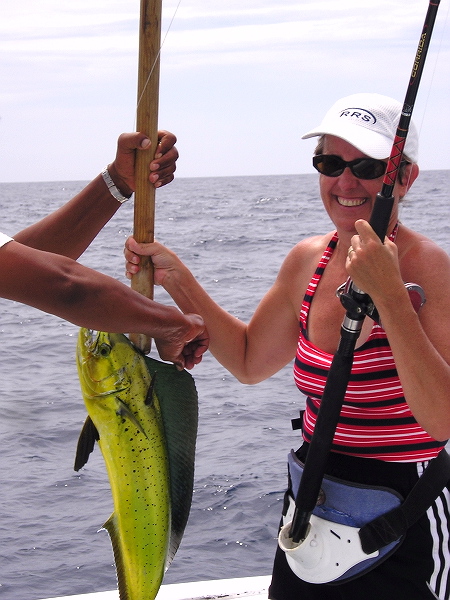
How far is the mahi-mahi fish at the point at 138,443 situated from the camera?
2152mm

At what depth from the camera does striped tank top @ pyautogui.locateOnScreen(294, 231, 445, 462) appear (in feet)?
7.43

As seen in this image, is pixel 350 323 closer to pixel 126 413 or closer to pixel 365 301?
pixel 365 301

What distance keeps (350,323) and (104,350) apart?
0.65 m

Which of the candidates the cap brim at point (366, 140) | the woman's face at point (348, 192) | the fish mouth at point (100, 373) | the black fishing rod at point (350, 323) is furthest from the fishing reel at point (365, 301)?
the fish mouth at point (100, 373)

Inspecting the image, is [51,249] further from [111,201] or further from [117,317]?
[117,317]

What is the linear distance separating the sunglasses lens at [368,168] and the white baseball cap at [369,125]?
0.04 m

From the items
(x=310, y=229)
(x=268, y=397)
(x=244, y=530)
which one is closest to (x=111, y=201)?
(x=244, y=530)

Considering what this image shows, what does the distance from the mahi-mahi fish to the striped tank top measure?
436 mm

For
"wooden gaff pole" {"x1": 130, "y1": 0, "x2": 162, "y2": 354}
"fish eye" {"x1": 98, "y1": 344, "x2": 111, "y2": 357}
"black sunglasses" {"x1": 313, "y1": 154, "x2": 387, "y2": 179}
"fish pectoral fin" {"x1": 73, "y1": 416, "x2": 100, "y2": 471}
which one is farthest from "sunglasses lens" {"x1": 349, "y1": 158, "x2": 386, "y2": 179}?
"fish pectoral fin" {"x1": 73, "y1": 416, "x2": 100, "y2": 471}

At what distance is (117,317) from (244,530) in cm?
367

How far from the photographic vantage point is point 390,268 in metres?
2.01

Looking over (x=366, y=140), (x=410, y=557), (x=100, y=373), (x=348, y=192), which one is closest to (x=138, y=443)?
(x=100, y=373)

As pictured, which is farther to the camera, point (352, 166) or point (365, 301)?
point (352, 166)

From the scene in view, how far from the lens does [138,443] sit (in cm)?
219
